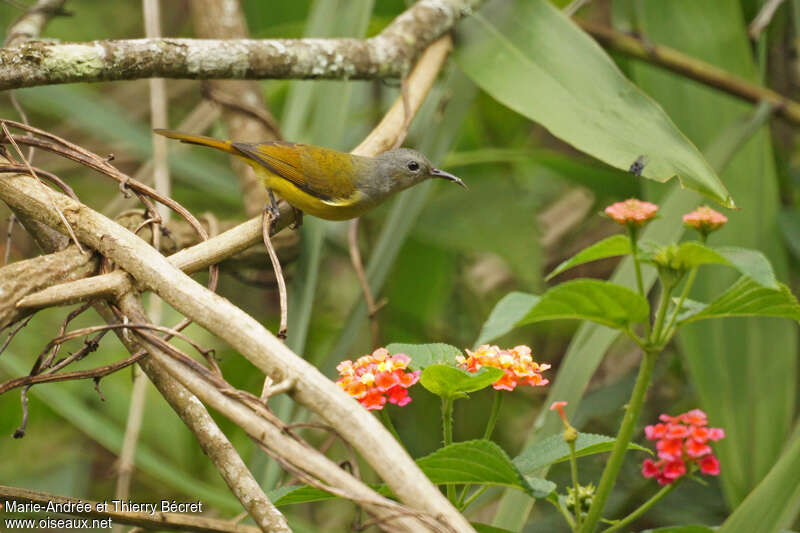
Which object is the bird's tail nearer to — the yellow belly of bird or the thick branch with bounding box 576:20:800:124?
the yellow belly of bird

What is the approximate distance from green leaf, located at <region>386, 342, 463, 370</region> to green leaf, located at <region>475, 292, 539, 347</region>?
0.25m

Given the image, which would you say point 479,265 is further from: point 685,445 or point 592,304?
point 592,304

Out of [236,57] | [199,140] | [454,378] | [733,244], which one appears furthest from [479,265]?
[454,378]

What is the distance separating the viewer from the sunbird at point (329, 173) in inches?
91.4

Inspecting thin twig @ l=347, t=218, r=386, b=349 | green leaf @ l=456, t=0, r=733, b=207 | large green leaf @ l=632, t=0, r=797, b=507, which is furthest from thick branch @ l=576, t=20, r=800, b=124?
thin twig @ l=347, t=218, r=386, b=349

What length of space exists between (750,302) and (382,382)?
1.73 ft

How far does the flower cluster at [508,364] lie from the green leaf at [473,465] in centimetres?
16

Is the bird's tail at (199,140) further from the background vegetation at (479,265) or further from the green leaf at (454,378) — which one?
the green leaf at (454,378)

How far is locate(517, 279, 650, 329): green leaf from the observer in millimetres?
963

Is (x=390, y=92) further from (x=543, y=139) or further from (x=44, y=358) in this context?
(x=44, y=358)

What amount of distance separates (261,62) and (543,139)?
2.65 metres

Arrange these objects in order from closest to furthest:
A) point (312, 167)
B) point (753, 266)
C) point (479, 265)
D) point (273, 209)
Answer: point (753, 266)
point (273, 209)
point (312, 167)
point (479, 265)

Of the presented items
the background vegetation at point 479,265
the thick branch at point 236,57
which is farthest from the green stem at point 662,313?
the thick branch at point 236,57

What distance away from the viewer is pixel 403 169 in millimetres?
2502
